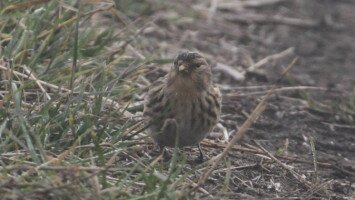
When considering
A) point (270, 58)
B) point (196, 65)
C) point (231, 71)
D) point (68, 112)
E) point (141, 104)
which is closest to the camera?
point (68, 112)

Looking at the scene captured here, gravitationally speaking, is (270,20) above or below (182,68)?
below

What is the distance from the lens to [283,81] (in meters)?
7.74

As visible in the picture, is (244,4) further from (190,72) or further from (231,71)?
(190,72)

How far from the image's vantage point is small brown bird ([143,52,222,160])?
5.15 metres

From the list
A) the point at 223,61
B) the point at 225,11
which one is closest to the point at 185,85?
the point at 223,61

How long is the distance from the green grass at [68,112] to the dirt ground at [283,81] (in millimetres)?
424

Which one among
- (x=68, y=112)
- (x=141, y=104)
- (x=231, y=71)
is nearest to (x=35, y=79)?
(x=68, y=112)

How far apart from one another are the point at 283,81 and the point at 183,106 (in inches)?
106

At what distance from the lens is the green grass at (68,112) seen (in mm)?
4086

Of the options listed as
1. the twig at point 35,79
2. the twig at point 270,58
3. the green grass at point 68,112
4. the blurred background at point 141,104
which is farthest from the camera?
the twig at point 270,58

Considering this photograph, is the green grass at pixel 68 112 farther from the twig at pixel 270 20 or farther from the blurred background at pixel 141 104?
the twig at pixel 270 20

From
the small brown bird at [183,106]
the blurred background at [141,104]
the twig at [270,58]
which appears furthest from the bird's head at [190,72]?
the twig at [270,58]

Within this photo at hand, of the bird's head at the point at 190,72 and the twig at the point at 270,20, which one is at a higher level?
the bird's head at the point at 190,72

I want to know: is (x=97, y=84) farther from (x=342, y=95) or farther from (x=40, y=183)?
(x=342, y=95)
